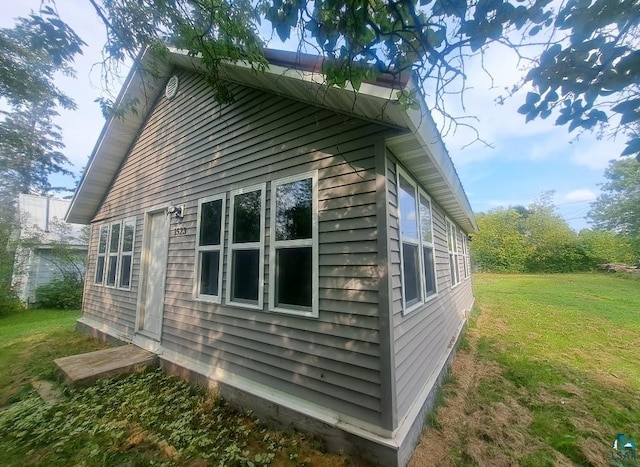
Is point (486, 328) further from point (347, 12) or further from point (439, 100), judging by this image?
point (347, 12)

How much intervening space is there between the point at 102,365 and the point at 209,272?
2.21 m

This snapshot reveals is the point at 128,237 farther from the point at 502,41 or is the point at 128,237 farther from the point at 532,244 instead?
the point at 532,244

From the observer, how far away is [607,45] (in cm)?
157

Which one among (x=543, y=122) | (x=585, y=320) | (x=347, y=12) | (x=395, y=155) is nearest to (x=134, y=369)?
(x=395, y=155)

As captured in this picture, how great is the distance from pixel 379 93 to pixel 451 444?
11.6 feet

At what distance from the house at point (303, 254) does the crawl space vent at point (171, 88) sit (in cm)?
12

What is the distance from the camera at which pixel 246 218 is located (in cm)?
388

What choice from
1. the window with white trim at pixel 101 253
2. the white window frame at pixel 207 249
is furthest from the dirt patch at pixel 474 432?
the window with white trim at pixel 101 253

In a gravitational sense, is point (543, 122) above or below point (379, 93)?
below

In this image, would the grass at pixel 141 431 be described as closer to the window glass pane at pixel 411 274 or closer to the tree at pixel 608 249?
the window glass pane at pixel 411 274

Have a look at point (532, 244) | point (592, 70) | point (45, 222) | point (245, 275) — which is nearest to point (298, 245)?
point (245, 275)

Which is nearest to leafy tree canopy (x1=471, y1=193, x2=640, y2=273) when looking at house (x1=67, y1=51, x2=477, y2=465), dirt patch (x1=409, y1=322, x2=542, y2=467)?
dirt patch (x1=409, y1=322, x2=542, y2=467)

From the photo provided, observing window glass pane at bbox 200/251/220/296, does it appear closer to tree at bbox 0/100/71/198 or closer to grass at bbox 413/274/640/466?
grass at bbox 413/274/640/466

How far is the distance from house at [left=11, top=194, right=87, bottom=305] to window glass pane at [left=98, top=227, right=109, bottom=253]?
7380mm
